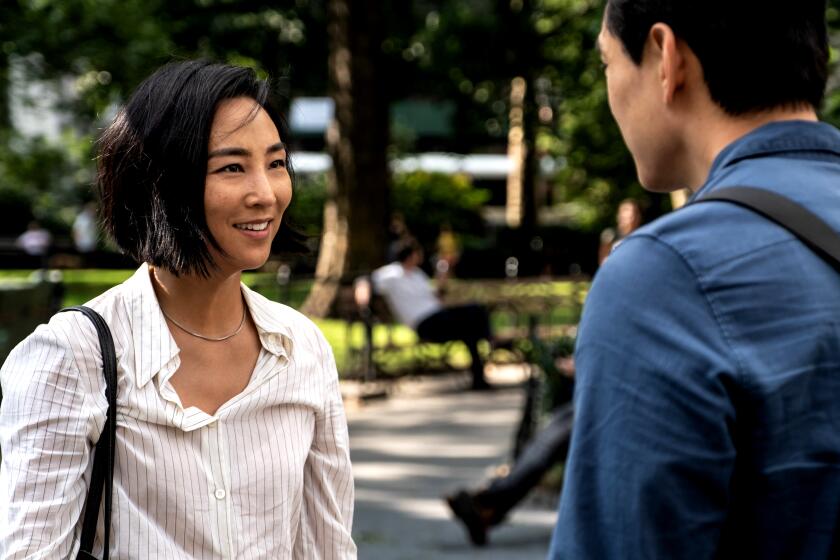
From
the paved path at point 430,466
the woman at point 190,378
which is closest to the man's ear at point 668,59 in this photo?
the woman at point 190,378

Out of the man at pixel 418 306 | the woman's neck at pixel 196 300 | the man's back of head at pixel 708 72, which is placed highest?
the man's back of head at pixel 708 72

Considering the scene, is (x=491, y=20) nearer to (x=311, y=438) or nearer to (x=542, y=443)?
(x=542, y=443)

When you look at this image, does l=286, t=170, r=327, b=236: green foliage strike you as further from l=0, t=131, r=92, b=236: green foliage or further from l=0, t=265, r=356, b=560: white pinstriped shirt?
l=0, t=265, r=356, b=560: white pinstriped shirt

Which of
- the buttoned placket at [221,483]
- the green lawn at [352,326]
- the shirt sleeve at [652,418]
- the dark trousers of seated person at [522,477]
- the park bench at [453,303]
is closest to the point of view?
the shirt sleeve at [652,418]

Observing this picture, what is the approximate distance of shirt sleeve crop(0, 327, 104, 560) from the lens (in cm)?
210

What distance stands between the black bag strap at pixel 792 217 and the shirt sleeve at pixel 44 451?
47.6 inches

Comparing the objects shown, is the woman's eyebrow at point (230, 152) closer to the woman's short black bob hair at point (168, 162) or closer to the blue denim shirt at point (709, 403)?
the woman's short black bob hair at point (168, 162)

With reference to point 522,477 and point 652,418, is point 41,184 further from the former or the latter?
point 652,418

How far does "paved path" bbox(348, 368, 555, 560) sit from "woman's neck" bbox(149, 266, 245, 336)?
439 cm

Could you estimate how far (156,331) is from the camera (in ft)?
7.63

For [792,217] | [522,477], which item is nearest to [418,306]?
[522,477]

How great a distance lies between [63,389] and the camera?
2.15 meters

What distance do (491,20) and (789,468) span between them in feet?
79.0

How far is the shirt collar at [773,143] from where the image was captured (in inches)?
59.2
